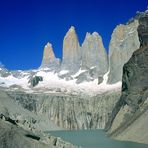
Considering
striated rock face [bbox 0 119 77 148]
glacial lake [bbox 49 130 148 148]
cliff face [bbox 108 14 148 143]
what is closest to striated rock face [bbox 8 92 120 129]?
cliff face [bbox 108 14 148 143]

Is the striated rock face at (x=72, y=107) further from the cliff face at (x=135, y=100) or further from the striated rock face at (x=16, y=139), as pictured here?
the striated rock face at (x=16, y=139)

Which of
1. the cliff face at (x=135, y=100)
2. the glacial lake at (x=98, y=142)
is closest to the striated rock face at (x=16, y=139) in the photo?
the glacial lake at (x=98, y=142)

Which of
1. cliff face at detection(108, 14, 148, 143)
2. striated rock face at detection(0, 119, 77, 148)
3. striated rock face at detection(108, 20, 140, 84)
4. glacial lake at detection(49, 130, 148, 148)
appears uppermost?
striated rock face at detection(108, 20, 140, 84)

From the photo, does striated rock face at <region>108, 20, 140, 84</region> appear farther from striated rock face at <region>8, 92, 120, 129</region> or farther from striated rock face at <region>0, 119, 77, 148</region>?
striated rock face at <region>0, 119, 77, 148</region>

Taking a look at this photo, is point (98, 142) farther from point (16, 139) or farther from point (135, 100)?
point (16, 139)

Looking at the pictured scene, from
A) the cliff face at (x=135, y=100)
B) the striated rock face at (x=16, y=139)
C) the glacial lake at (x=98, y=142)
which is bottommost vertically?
the glacial lake at (x=98, y=142)

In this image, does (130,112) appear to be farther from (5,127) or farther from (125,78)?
(5,127)
